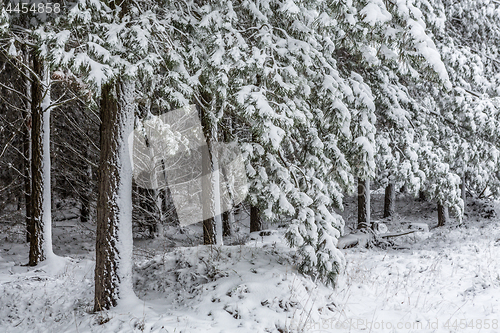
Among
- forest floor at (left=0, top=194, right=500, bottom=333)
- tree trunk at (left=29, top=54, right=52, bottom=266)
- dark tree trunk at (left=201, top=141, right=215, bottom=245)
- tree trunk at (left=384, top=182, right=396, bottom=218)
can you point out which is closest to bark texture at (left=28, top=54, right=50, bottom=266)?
tree trunk at (left=29, top=54, right=52, bottom=266)

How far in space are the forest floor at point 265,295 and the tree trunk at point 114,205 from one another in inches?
16.7

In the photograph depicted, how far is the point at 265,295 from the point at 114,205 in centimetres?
292

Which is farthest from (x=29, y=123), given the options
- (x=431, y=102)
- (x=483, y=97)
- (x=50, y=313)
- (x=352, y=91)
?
(x=483, y=97)

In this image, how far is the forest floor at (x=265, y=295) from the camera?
489 cm

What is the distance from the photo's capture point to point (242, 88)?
17.9ft

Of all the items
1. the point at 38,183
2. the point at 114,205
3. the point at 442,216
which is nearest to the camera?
the point at 114,205

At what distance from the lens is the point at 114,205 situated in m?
5.61

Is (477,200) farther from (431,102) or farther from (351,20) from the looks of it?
(351,20)

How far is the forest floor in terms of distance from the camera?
16.1 feet

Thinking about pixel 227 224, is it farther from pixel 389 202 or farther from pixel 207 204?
pixel 389 202

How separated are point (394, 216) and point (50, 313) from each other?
19.0 metres

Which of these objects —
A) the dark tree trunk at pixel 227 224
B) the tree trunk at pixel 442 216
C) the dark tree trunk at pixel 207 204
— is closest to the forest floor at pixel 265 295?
the dark tree trunk at pixel 207 204

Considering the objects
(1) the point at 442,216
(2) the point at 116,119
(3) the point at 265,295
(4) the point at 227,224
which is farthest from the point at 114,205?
(1) the point at 442,216

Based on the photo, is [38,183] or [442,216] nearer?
[38,183]
